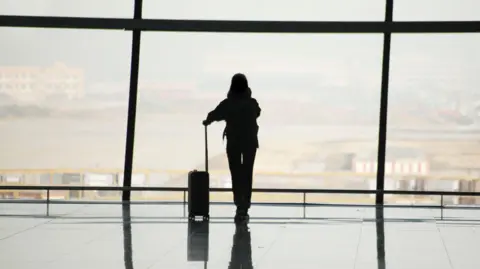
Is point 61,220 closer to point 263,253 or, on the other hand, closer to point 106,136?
point 106,136

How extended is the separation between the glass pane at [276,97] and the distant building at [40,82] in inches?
27.9

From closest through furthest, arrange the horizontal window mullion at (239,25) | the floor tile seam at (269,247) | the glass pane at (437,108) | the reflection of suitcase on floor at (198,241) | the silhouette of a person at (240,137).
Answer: the floor tile seam at (269,247), the reflection of suitcase on floor at (198,241), the silhouette of a person at (240,137), the horizontal window mullion at (239,25), the glass pane at (437,108)

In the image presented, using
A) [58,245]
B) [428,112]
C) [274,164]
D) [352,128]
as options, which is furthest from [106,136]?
[58,245]

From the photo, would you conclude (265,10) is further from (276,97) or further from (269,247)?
(269,247)

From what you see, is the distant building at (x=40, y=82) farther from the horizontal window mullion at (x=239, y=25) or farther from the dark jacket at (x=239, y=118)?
the dark jacket at (x=239, y=118)

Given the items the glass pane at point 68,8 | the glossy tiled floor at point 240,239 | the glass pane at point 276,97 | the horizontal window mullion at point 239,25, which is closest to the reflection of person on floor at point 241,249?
the glossy tiled floor at point 240,239

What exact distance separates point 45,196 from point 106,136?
A: 98 centimetres

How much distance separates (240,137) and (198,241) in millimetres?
1863

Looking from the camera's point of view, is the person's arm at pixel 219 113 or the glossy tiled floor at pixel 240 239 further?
the person's arm at pixel 219 113

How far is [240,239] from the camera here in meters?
7.38

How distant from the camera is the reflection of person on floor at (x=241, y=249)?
594 cm

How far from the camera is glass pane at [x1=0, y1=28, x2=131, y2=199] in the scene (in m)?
10.7

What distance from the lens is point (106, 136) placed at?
1090 cm

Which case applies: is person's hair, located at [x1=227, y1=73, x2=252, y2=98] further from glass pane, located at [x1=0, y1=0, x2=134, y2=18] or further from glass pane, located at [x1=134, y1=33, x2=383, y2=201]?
glass pane, located at [x1=0, y1=0, x2=134, y2=18]
